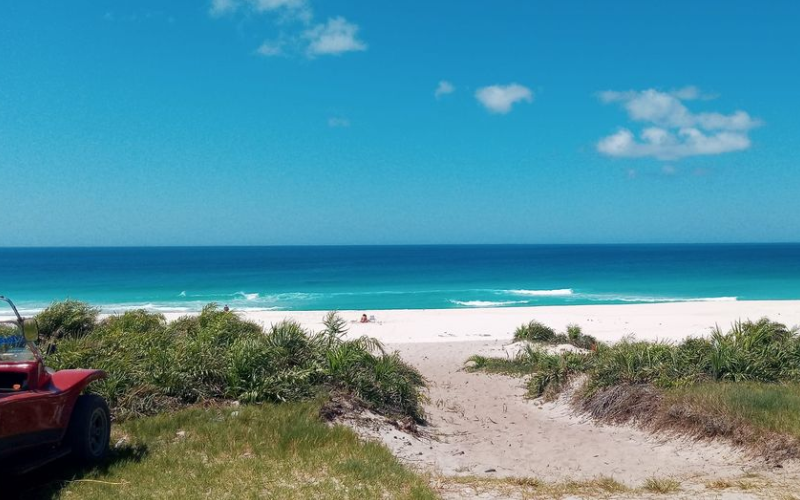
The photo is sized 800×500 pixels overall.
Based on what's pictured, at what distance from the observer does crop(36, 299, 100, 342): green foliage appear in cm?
1512

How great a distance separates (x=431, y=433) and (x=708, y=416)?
4.37m

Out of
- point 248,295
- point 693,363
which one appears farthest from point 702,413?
point 248,295

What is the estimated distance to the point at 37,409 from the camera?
6.21 m

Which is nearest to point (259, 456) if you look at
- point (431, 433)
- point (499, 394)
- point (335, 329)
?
point (431, 433)

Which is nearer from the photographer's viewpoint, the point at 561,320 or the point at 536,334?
the point at 536,334

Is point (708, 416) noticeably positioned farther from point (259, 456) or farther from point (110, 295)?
point (110, 295)

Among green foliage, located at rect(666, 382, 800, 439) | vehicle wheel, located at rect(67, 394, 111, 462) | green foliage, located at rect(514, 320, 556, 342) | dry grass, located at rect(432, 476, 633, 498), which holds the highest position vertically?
vehicle wheel, located at rect(67, 394, 111, 462)

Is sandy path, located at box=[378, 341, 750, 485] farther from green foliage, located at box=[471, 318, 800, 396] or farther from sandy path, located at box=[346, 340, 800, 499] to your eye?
green foliage, located at box=[471, 318, 800, 396]

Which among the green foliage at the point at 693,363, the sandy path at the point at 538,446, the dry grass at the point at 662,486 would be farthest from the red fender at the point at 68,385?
the green foliage at the point at 693,363

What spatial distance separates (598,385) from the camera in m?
12.4

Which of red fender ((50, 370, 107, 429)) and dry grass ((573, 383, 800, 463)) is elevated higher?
red fender ((50, 370, 107, 429))

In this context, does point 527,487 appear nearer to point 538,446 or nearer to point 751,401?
point 538,446

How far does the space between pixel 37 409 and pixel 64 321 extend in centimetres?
1028

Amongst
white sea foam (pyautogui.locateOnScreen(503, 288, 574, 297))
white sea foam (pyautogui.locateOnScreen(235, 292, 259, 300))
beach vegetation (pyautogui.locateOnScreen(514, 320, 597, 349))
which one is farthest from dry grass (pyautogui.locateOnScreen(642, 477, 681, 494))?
white sea foam (pyautogui.locateOnScreen(503, 288, 574, 297))
